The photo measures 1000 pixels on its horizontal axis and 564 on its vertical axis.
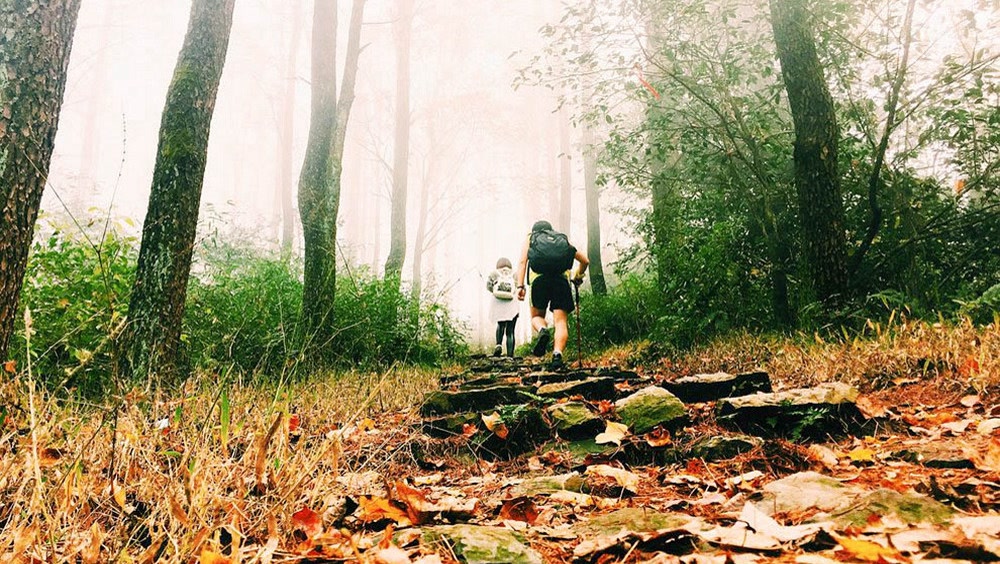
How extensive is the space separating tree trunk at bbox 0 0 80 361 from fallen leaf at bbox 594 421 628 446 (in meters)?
3.22

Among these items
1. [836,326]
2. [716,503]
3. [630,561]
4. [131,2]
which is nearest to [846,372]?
[836,326]

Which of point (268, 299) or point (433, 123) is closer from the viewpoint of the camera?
point (268, 299)

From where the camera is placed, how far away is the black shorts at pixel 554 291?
23.1 feet

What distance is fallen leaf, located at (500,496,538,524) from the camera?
1871 millimetres

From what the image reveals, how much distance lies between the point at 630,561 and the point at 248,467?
1277 mm

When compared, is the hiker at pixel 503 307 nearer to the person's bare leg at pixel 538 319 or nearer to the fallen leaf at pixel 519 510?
the person's bare leg at pixel 538 319

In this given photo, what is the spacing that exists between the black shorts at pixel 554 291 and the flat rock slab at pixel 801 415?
4.03 meters

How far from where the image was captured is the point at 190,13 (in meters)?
4.81

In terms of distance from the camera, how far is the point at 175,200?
4430 millimetres

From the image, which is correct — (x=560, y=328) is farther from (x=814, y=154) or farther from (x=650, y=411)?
(x=650, y=411)

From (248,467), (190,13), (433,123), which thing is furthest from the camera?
(433,123)

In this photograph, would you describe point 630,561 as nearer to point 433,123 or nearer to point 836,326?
point 836,326

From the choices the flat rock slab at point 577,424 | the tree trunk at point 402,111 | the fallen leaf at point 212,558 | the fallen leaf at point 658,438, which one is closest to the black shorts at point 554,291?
the flat rock slab at point 577,424

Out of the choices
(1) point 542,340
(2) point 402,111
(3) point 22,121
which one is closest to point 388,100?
(2) point 402,111
